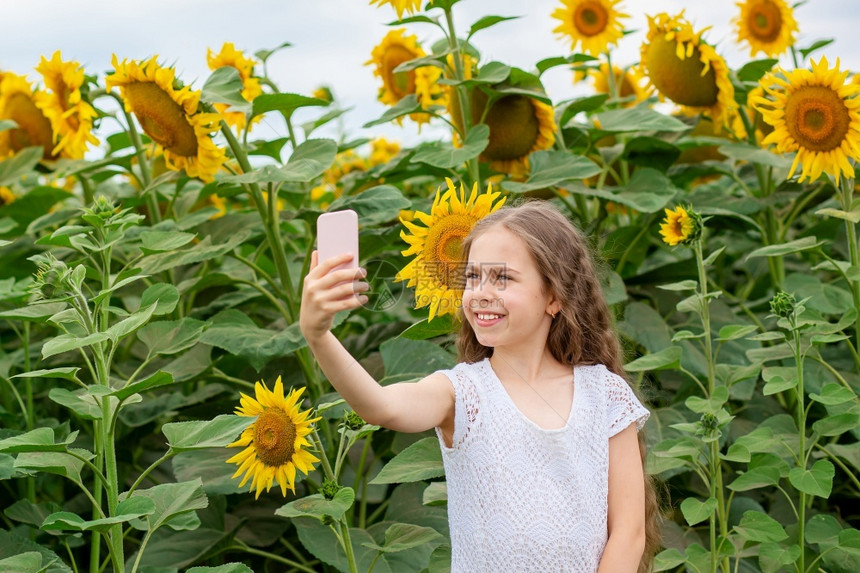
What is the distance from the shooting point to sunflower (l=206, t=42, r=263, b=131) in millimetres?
2625

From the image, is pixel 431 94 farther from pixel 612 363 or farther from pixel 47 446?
pixel 47 446

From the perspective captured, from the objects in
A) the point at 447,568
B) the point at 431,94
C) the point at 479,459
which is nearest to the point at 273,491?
the point at 447,568

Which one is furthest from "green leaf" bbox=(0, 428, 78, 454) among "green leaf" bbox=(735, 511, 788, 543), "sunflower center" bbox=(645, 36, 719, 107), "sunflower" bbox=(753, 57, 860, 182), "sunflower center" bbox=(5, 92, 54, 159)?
"sunflower center" bbox=(645, 36, 719, 107)

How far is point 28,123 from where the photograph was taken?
9.45 feet

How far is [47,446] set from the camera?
1484 mm

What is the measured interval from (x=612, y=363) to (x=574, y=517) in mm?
292

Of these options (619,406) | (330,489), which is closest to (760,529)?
(619,406)

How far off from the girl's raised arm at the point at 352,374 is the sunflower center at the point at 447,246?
278 mm

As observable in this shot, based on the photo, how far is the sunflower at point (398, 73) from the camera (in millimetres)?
2744

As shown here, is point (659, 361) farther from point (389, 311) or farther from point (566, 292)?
point (389, 311)

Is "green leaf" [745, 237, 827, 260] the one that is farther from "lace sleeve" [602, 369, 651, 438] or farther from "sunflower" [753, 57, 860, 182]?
"lace sleeve" [602, 369, 651, 438]

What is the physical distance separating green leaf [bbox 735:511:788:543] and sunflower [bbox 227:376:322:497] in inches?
29.6

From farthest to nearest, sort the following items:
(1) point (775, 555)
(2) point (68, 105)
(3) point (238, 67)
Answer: (3) point (238, 67) < (2) point (68, 105) < (1) point (775, 555)

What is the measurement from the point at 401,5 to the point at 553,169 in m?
0.49
